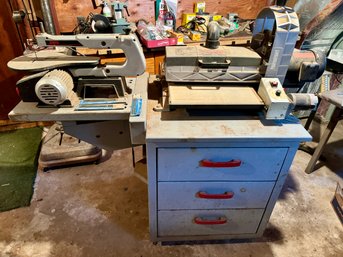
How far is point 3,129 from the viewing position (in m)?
2.18

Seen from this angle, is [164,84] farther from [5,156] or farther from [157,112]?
[5,156]

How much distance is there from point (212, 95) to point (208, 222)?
65cm

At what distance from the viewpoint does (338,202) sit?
1.57 m

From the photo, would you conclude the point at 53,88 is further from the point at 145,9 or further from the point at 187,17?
the point at 187,17

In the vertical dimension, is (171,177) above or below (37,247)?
above

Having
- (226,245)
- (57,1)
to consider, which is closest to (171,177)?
(226,245)

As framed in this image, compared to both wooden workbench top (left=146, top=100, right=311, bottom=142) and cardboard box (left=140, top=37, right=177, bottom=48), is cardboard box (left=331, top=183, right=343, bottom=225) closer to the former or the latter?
wooden workbench top (left=146, top=100, right=311, bottom=142)

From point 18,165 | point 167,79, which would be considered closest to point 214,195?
point 167,79

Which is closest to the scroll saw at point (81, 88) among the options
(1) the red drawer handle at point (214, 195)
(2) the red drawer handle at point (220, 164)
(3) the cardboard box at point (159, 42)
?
(2) the red drawer handle at point (220, 164)

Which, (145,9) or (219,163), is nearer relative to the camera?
(219,163)

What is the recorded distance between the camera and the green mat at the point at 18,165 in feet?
5.17

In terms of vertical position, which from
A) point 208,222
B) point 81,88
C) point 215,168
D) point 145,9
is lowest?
point 208,222

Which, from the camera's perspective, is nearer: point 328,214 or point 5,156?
point 328,214

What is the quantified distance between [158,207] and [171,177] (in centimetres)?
21
